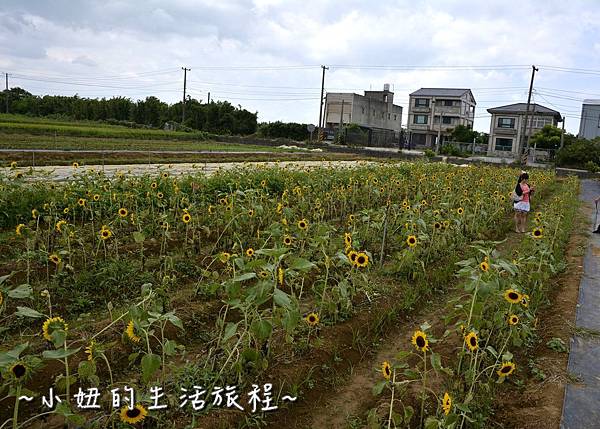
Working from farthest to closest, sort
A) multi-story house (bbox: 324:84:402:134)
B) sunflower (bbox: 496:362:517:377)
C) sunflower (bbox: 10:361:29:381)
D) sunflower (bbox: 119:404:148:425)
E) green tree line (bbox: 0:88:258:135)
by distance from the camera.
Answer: multi-story house (bbox: 324:84:402:134), green tree line (bbox: 0:88:258:135), sunflower (bbox: 496:362:517:377), sunflower (bbox: 119:404:148:425), sunflower (bbox: 10:361:29:381)

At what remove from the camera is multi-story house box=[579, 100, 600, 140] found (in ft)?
148

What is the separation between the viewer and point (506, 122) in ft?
143

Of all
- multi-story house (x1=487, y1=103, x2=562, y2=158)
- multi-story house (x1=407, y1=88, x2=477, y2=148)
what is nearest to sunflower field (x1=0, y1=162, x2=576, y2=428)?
multi-story house (x1=487, y1=103, x2=562, y2=158)

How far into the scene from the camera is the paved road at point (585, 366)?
8.33 feet

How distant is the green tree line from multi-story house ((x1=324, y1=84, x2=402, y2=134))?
30.3 ft

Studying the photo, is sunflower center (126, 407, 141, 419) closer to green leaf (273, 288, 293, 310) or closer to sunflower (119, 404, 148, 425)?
sunflower (119, 404, 148, 425)

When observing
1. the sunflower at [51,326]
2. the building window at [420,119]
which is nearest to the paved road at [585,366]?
the sunflower at [51,326]

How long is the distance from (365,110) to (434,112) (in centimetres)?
666

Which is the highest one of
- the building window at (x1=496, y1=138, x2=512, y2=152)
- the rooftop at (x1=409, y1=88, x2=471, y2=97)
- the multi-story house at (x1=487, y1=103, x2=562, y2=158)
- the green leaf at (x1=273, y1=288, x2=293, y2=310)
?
the rooftop at (x1=409, y1=88, x2=471, y2=97)

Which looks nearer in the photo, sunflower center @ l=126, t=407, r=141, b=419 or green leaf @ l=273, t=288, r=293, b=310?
sunflower center @ l=126, t=407, r=141, b=419

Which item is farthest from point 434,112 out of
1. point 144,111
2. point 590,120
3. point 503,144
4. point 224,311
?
point 224,311

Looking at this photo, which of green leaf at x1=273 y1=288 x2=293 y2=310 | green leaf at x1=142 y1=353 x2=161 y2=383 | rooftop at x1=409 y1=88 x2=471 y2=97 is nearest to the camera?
green leaf at x1=142 y1=353 x2=161 y2=383

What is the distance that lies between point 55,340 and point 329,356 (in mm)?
1838

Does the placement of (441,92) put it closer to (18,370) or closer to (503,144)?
(503,144)
